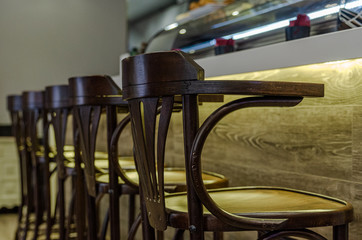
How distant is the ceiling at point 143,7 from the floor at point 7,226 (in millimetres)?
2783

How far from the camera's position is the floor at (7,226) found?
3.88 meters

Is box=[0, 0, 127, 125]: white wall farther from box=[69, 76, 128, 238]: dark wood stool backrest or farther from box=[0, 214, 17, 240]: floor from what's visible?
box=[69, 76, 128, 238]: dark wood stool backrest

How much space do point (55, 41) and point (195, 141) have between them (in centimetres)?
483

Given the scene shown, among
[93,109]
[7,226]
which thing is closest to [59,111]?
[93,109]

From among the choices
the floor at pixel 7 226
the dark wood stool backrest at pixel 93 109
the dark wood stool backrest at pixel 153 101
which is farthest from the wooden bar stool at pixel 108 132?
the floor at pixel 7 226

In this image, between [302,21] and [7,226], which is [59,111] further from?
[7,226]

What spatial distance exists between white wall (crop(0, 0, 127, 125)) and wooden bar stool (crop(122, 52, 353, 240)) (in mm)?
4386

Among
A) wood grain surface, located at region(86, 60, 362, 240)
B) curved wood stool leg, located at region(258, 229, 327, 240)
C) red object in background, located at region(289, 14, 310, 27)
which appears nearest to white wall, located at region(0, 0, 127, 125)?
wood grain surface, located at region(86, 60, 362, 240)

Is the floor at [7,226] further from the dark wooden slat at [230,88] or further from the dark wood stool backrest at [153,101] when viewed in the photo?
the dark wooden slat at [230,88]

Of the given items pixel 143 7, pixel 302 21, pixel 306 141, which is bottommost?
pixel 306 141

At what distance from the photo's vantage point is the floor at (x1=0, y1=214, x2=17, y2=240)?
12.7 ft

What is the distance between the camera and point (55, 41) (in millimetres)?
5539

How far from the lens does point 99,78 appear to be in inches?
69.3

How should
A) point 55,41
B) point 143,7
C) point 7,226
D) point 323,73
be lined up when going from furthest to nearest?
1. point 143,7
2. point 55,41
3. point 7,226
4. point 323,73
